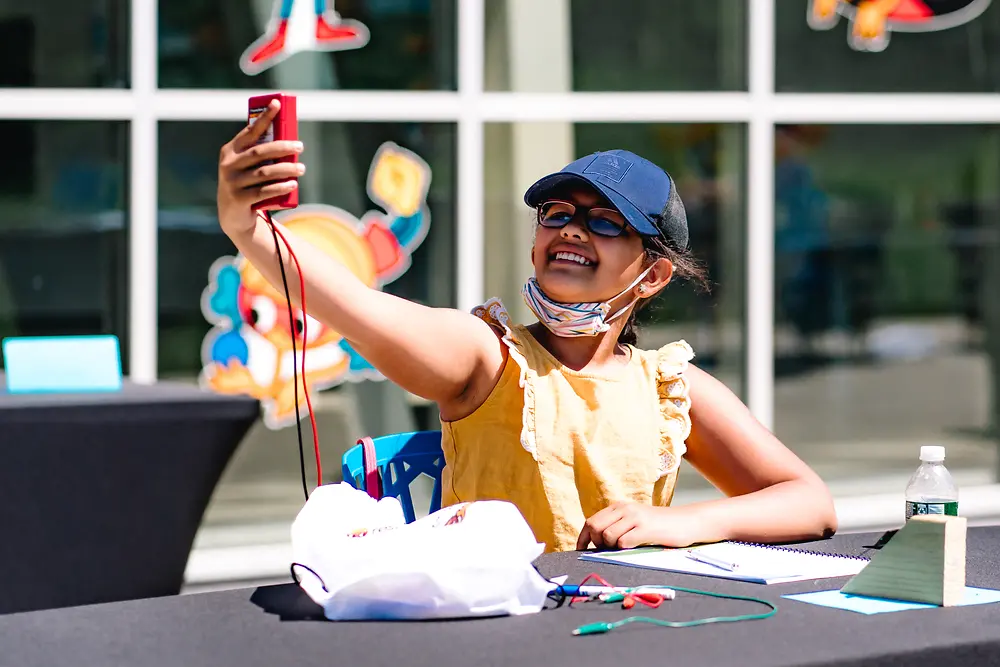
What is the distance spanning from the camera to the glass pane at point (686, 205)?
17.8 ft

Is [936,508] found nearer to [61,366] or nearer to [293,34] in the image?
[61,366]

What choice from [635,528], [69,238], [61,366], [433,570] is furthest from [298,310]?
[433,570]

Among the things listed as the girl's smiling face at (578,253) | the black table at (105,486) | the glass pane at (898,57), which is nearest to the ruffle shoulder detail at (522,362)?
the girl's smiling face at (578,253)

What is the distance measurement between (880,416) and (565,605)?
5255 mm

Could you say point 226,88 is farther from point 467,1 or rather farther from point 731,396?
point 731,396

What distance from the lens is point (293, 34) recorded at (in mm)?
5137

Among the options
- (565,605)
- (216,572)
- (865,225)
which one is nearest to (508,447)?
(565,605)

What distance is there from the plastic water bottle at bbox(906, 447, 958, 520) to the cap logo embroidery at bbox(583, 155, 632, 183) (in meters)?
0.76

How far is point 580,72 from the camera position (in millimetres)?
5578

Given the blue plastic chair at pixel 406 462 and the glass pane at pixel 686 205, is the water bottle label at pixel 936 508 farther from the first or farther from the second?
the glass pane at pixel 686 205

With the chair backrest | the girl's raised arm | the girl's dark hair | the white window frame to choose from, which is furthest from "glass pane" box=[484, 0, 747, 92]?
the girl's raised arm

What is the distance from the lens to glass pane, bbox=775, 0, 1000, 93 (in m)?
5.87

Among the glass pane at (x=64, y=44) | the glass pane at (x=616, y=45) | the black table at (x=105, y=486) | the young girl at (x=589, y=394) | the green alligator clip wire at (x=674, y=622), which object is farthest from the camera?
the glass pane at (x=616, y=45)

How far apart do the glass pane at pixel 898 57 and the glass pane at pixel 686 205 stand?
425 millimetres
